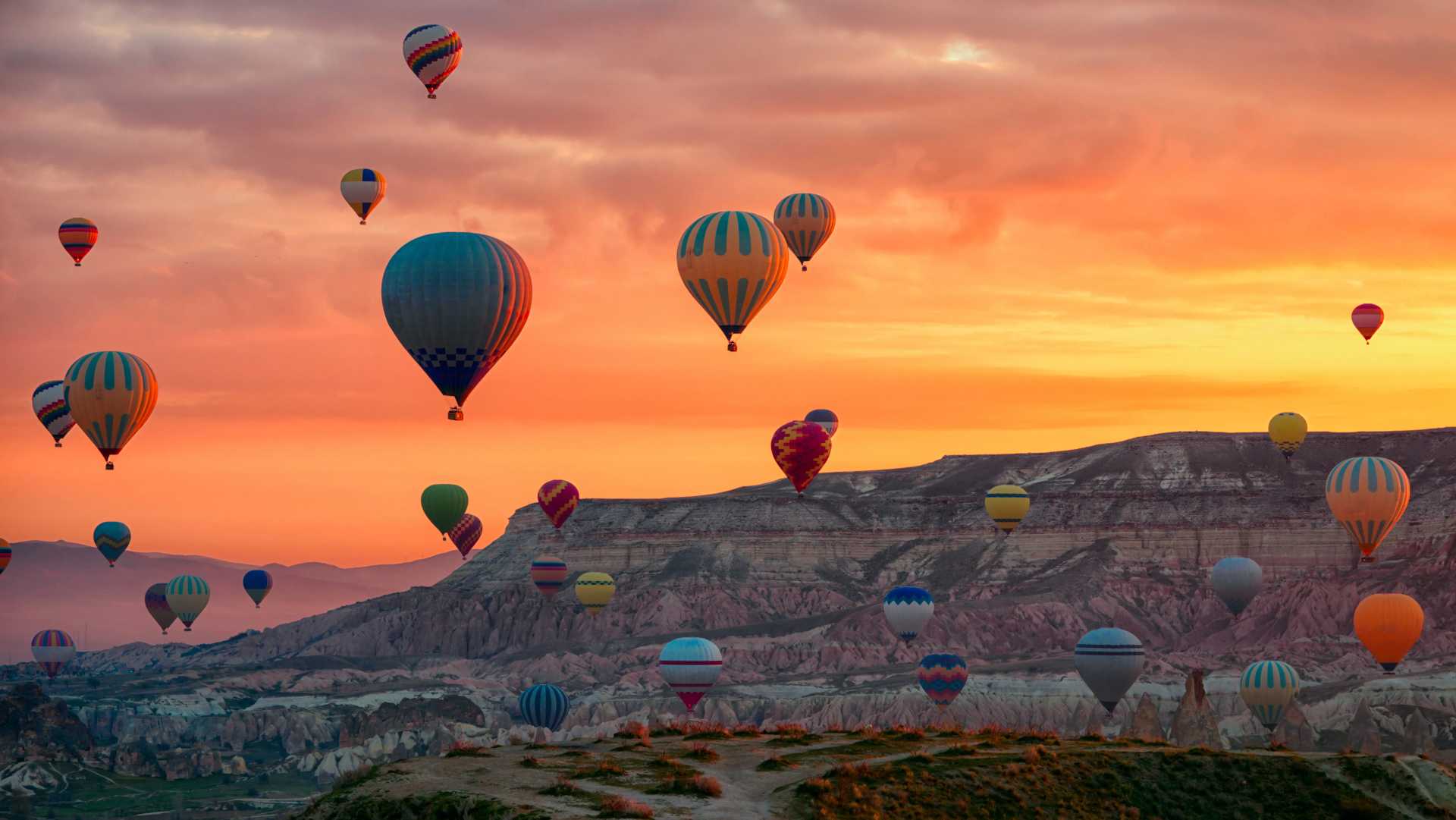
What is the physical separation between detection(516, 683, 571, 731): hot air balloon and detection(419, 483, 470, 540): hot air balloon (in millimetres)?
14559

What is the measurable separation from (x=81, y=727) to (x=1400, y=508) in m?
116

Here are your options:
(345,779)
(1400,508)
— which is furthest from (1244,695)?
(345,779)

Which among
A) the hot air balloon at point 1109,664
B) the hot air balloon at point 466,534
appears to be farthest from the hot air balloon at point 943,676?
the hot air balloon at point 466,534

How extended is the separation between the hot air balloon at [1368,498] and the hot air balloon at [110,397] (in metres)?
81.6

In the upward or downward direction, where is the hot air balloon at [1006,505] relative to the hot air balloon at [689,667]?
upward

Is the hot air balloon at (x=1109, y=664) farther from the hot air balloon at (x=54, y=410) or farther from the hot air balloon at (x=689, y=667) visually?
the hot air balloon at (x=54, y=410)

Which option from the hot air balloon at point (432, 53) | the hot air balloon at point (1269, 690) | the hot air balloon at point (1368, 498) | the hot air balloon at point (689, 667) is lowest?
the hot air balloon at point (1269, 690)

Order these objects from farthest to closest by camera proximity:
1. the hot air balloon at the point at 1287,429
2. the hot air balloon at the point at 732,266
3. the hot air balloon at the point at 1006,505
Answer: the hot air balloon at the point at 1287,429
the hot air balloon at the point at 1006,505
the hot air balloon at the point at 732,266

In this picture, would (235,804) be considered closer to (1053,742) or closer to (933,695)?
(933,695)

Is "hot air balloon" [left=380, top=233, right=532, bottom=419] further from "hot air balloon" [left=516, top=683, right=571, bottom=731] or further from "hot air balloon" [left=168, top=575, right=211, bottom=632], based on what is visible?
"hot air balloon" [left=168, top=575, right=211, bottom=632]

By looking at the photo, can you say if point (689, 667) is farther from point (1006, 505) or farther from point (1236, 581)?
point (1236, 581)

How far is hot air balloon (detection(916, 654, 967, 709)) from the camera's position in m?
150

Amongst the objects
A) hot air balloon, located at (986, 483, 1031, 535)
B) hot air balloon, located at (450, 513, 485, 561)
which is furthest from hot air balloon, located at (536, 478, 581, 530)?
hot air balloon, located at (986, 483, 1031, 535)

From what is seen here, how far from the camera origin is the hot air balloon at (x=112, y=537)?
175m
